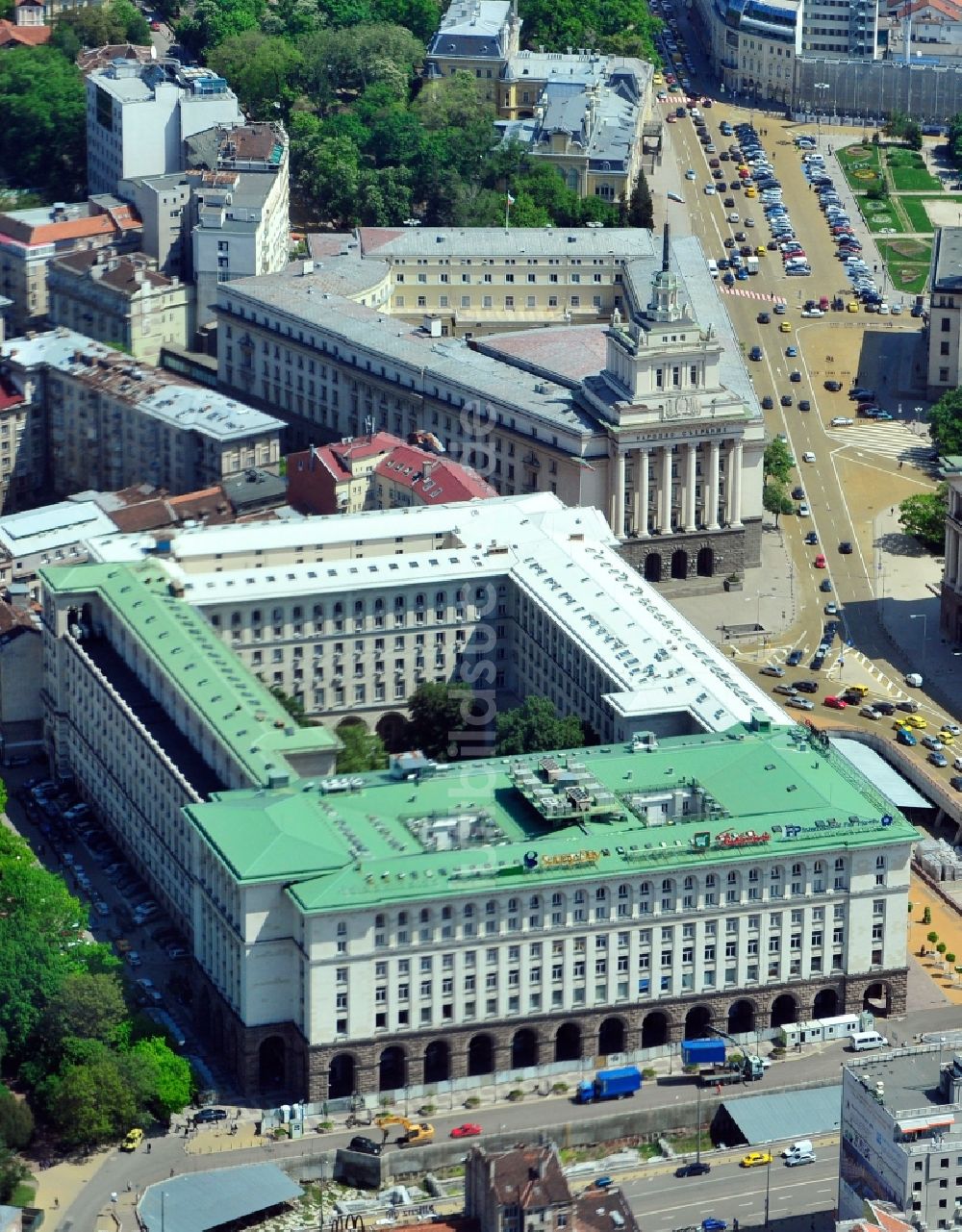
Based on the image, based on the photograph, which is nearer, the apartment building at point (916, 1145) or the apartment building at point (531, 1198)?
the apartment building at point (531, 1198)

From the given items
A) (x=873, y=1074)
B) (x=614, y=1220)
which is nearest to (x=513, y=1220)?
(x=614, y=1220)

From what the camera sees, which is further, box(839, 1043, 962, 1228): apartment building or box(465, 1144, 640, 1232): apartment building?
box(839, 1043, 962, 1228): apartment building

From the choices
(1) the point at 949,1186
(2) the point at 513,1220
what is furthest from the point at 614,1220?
(1) the point at 949,1186

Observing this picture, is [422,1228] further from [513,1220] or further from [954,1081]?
[954,1081]

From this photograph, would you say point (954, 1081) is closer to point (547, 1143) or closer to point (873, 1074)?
point (873, 1074)

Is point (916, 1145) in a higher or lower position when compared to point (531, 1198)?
higher

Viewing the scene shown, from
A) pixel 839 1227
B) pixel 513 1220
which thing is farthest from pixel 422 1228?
pixel 839 1227

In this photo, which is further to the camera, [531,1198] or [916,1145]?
[916,1145]
